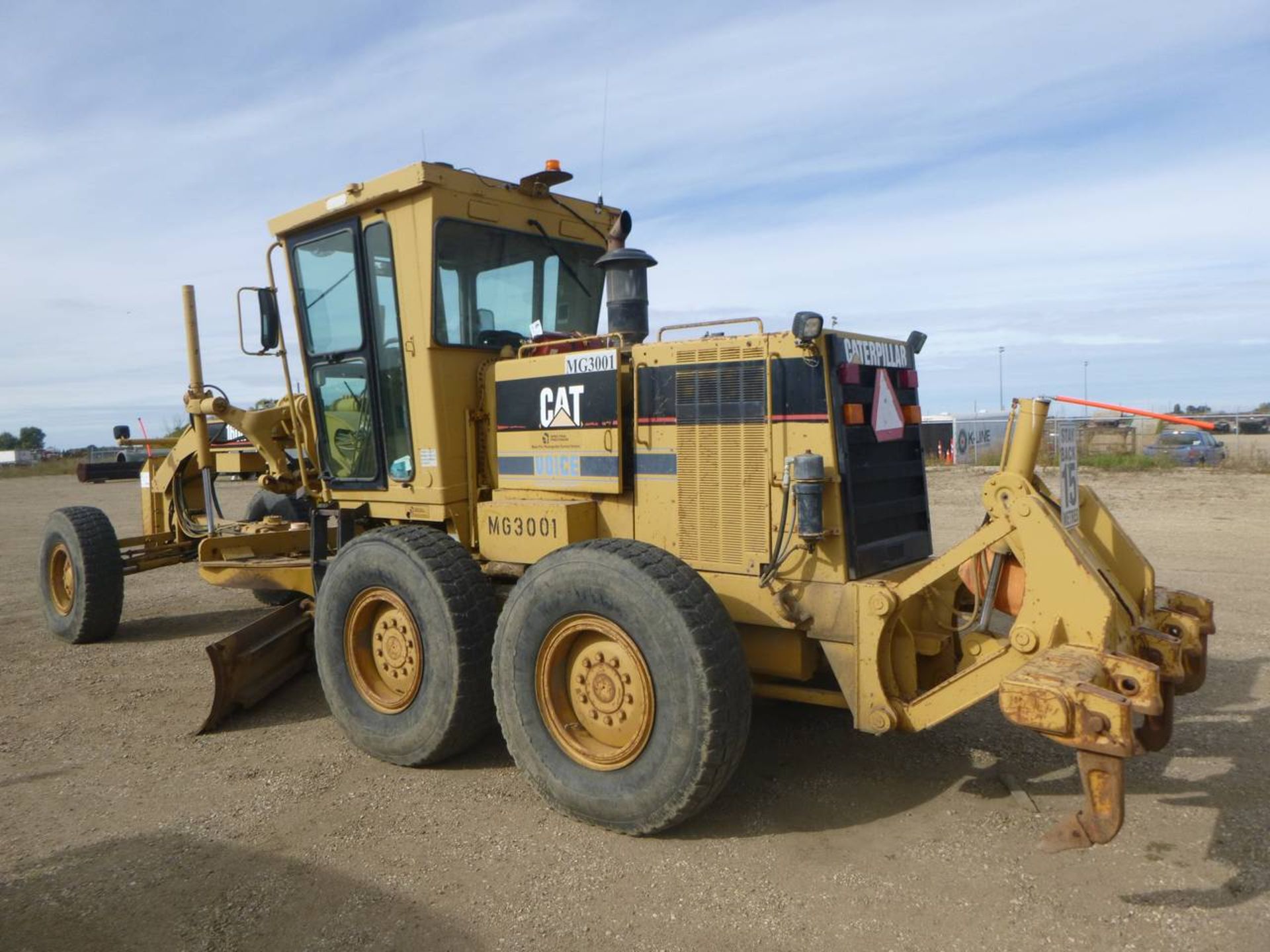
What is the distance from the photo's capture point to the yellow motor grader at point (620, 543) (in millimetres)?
3789

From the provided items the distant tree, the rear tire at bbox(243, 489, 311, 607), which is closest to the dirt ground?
the rear tire at bbox(243, 489, 311, 607)

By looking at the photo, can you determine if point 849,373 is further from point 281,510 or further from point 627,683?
point 281,510

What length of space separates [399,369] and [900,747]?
11.4 ft

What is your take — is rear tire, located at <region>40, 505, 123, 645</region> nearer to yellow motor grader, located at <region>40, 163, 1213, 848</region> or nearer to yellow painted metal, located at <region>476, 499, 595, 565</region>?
yellow motor grader, located at <region>40, 163, 1213, 848</region>

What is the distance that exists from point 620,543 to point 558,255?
2.57 meters

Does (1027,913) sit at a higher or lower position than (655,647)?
lower

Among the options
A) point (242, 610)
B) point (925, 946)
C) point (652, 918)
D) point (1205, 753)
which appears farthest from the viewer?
point (242, 610)

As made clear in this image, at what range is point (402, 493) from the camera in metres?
5.67

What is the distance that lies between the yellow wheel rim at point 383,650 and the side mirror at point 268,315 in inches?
82.5

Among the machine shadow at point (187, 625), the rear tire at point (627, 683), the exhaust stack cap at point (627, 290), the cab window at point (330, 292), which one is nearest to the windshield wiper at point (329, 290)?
the cab window at point (330, 292)

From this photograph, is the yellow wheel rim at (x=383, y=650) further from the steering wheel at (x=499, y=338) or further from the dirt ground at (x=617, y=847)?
the steering wheel at (x=499, y=338)

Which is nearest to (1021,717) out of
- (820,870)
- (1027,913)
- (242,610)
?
(1027,913)

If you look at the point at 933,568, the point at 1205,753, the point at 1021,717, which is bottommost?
A: the point at 1205,753

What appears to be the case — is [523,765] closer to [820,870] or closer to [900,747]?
[820,870]
